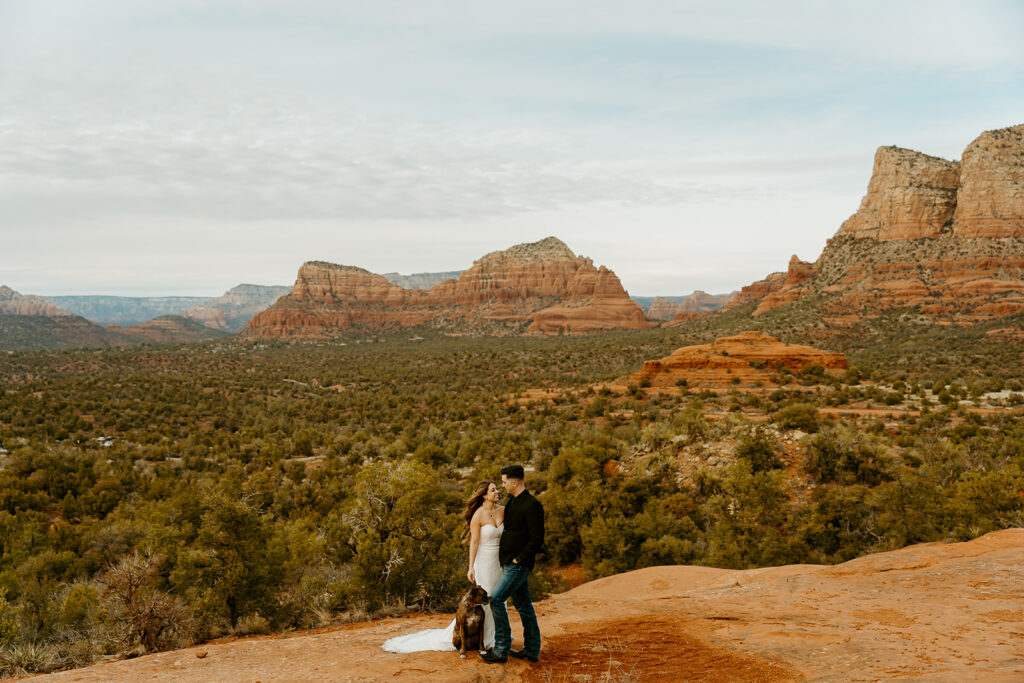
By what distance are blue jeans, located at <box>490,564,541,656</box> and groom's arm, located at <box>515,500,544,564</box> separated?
12 centimetres

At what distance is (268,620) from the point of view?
30.7 ft

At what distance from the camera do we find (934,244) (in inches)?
2731

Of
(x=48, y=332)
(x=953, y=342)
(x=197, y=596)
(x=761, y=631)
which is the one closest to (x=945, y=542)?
(x=761, y=631)

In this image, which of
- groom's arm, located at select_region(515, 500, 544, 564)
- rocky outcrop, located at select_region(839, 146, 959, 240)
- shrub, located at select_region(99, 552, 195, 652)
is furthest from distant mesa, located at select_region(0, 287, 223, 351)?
rocky outcrop, located at select_region(839, 146, 959, 240)

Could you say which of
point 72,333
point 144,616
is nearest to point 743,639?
point 144,616

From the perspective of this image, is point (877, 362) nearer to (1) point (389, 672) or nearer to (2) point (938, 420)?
(2) point (938, 420)

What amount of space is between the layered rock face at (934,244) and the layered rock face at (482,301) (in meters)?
43.2

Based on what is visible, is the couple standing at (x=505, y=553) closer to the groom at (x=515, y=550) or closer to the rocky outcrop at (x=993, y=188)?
the groom at (x=515, y=550)

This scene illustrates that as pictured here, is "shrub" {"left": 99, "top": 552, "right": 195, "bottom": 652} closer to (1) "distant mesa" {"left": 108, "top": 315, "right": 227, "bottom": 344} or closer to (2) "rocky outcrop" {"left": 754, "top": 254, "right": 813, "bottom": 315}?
(2) "rocky outcrop" {"left": 754, "top": 254, "right": 813, "bottom": 315}

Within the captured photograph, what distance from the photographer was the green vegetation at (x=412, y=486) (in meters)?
9.76

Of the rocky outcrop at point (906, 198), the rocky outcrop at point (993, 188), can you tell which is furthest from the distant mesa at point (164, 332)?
the rocky outcrop at point (993, 188)

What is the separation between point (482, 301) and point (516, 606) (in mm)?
128826

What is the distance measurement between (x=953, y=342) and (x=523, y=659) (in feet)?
192

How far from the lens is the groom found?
5.68 m
